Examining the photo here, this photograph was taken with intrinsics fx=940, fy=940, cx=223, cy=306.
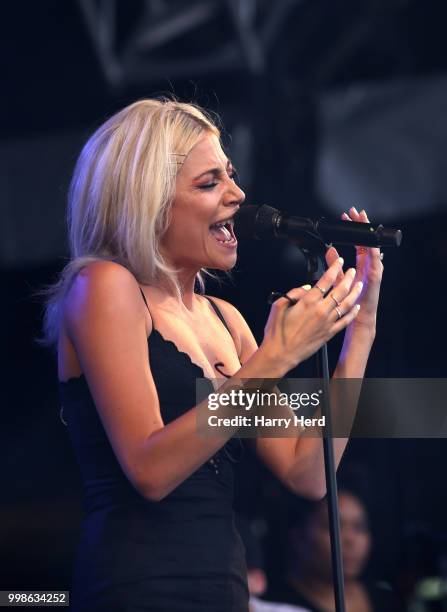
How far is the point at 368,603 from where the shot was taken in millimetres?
3584

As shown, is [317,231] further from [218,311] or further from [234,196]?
[218,311]

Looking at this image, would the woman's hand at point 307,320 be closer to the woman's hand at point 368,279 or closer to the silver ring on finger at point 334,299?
the silver ring on finger at point 334,299

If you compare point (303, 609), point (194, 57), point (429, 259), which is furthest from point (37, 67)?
point (303, 609)

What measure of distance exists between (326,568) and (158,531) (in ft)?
7.25

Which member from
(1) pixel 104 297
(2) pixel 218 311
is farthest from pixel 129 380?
(2) pixel 218 311

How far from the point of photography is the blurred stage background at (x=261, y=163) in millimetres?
4320

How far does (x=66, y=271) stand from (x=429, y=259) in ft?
10.1

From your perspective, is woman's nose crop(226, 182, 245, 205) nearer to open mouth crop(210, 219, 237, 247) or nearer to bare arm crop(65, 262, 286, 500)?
open mouth crop(210, 219, 237, 247)

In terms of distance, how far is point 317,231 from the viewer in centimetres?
173

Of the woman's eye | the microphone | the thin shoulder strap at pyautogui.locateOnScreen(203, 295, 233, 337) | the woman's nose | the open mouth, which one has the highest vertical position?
the woman's eye

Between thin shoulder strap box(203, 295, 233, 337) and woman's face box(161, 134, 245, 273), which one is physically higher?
woman's face box(161, 134, 245, 273)

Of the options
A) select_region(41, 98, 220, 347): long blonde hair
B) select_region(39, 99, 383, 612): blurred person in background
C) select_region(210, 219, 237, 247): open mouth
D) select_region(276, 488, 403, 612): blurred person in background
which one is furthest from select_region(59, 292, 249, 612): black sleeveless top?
select_region(276, 488, 403, 612): blurred person in background

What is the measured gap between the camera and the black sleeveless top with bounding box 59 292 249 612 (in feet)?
5.33

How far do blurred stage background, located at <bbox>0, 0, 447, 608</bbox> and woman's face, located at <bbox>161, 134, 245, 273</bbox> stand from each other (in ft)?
7.39
